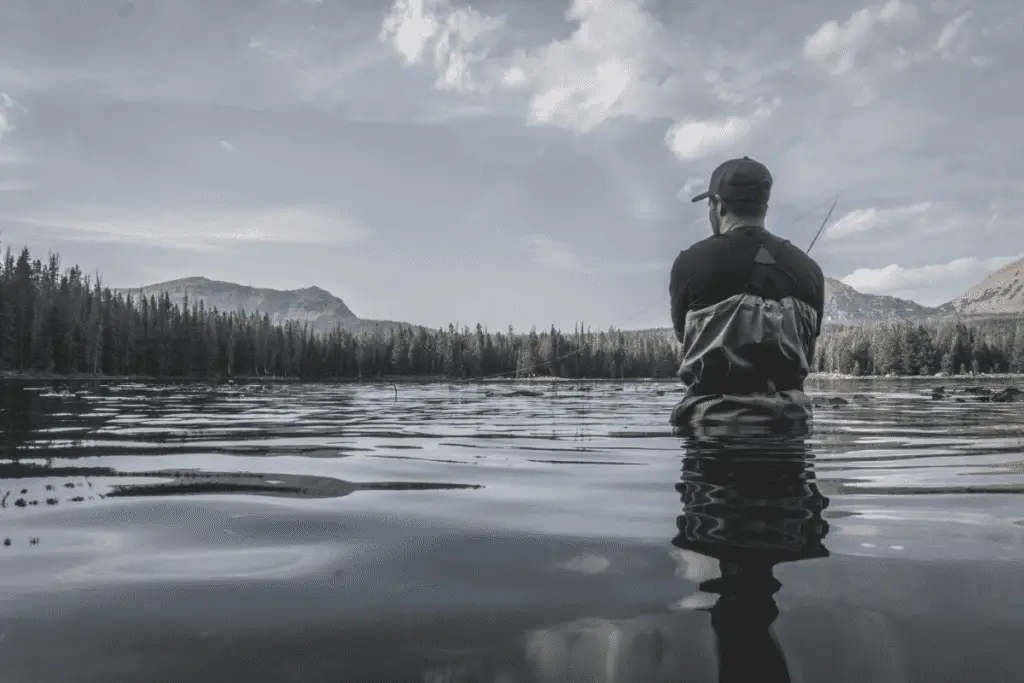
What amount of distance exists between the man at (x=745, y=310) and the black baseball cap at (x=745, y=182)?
0.03 feet

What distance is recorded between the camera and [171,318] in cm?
13175

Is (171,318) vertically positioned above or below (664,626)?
A: above

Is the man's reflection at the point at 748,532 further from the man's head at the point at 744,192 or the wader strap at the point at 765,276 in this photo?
the man's head at the point at 744,192

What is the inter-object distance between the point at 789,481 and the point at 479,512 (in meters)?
2.20

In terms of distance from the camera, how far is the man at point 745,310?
23.3 ft

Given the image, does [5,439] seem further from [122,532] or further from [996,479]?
[996,479]

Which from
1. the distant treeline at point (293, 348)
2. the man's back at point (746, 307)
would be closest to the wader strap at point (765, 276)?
the man's back at point (746, 307)

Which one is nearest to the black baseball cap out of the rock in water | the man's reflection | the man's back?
the man's back

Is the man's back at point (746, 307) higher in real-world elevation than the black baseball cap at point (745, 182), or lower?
lower

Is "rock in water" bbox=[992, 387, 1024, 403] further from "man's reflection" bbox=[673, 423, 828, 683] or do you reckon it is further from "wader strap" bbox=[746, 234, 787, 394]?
"man's reflection" bbox=[673, 423, 828, 683]

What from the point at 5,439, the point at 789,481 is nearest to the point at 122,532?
the point at 789,481

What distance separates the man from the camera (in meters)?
7.09

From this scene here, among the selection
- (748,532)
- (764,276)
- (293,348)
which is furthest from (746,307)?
(293,348)

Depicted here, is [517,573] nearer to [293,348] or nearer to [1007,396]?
[1007,396]
